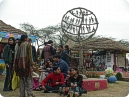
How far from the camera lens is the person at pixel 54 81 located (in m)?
4.50

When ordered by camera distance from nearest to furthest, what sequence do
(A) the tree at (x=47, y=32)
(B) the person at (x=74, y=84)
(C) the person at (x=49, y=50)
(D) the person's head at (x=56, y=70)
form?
(B) the person at (x=74, y=84) → (D) the person's head at (x=56, y=70) → (C) the person at (x=49, y=50) → (A) the tree at (x=47, y=32)

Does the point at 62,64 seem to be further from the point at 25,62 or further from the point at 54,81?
the point at 25,62

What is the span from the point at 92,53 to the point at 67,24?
28.3 ft

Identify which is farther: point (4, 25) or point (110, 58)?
point (110, 58)

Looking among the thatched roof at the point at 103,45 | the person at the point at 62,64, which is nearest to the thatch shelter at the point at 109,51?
the thatched roof at the point at 103,45

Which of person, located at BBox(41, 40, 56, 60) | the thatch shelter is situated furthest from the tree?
person, located at BBox(41, 40, 56, 60)

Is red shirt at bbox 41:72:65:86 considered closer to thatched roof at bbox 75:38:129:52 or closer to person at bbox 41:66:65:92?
person at bbox 41:66:65:92

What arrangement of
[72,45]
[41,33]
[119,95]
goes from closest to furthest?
[119,95] → [72,45] → [41,33]

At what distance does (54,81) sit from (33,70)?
45 centimetres

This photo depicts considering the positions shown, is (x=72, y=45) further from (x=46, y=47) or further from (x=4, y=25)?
(x=46, y=47)

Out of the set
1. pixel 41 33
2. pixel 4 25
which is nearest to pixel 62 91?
pixel 4 25

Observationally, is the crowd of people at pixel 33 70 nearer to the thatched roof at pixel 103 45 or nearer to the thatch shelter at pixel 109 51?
the thatched roof at pixel 103 45

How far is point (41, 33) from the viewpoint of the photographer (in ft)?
68.1

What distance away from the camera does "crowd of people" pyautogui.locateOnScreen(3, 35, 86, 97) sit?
382 cm
